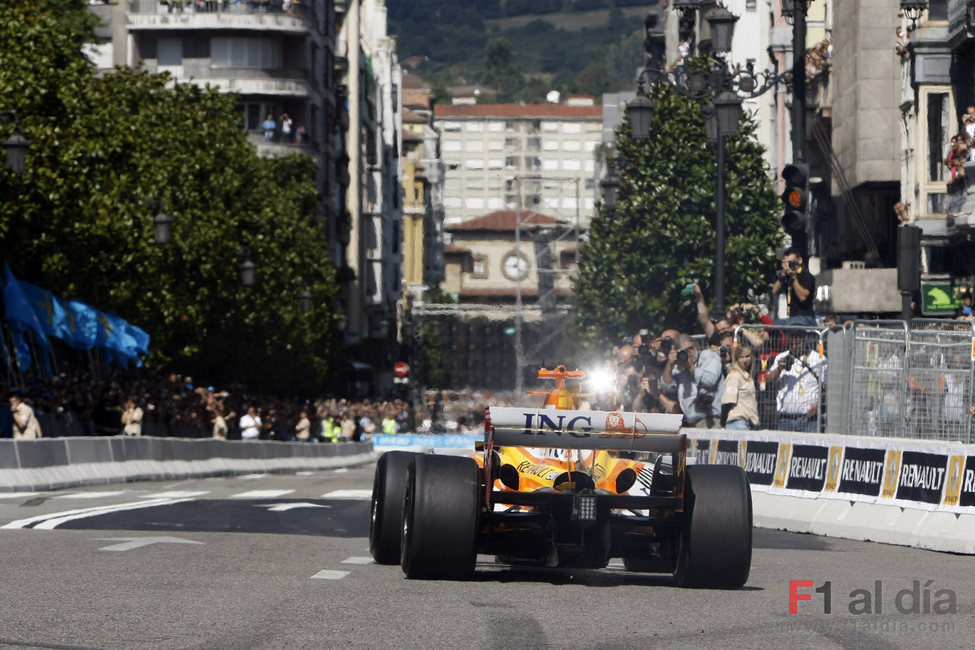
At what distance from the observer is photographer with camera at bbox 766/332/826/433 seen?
75.0 ft

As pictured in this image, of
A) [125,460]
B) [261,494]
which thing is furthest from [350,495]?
[125,460]

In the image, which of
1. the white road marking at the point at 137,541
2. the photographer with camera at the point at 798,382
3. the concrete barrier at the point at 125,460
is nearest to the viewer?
the white road marking at the point at 137,541

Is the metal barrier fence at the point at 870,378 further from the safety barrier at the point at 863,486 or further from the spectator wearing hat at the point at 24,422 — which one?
the spectator wearing hat at the point at 24,422

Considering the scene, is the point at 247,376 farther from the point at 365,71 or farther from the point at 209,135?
the point at 365,71

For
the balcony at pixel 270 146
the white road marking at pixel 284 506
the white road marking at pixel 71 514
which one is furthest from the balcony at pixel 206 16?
the white road marking at pixel 284 506

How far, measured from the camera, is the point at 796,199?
959 inches

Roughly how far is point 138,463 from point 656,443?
72.2 feet

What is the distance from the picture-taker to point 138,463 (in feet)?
109

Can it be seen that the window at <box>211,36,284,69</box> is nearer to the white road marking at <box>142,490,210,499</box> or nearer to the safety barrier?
the white road marking at <box>142,490,210,499</box>

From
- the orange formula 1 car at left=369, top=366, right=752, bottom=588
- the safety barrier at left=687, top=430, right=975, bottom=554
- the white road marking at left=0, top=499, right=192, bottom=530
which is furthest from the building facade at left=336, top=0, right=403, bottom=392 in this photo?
the orange formula 1 car at left=369, top=366, right=752, bottom=588

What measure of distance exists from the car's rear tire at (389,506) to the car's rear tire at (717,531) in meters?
1.79

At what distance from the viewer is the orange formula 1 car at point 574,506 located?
12086mm

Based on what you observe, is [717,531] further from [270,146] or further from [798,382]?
[270,146]

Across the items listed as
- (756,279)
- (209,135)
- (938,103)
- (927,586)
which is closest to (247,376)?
(209,135)
